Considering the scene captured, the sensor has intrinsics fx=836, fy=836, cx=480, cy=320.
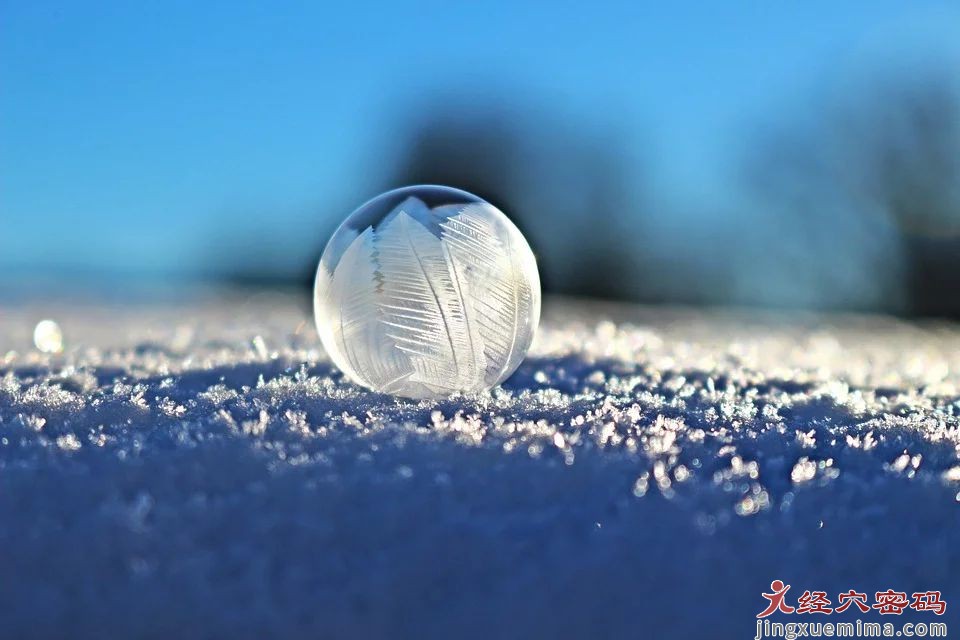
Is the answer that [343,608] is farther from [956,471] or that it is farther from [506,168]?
[506,168]

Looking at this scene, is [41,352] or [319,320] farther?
[41,352]

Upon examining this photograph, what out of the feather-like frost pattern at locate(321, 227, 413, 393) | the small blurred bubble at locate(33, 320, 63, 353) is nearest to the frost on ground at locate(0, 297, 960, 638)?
the feather-like frost pattern at locate(321, 227, 413, 393)

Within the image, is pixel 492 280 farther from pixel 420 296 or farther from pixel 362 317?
pixel 362 317

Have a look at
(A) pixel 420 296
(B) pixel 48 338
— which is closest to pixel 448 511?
(A) pixel 420 296

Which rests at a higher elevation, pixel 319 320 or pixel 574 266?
pixel 574 266

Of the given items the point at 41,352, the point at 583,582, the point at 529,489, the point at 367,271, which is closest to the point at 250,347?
the point at 41,352

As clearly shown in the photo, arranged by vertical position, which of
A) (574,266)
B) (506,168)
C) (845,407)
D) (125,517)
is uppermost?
(506,168)
